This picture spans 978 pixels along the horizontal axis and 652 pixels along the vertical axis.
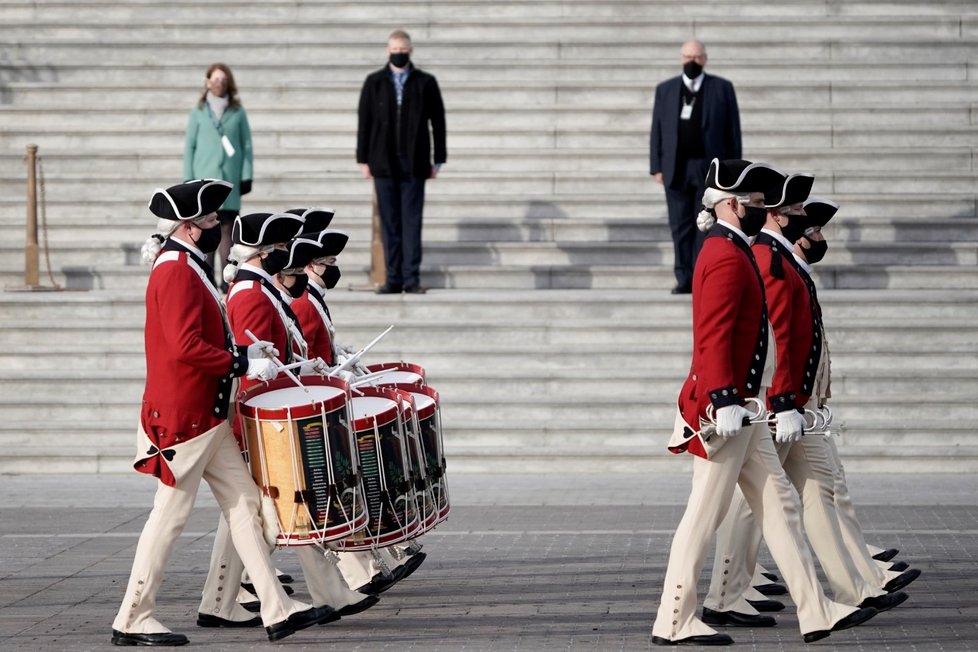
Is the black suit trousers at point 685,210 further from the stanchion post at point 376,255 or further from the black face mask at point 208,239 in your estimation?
the black face mask at point 208,239

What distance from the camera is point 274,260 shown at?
8.84 m

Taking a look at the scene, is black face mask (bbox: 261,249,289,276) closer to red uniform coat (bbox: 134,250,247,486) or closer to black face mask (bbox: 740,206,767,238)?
red uniform coat (bbox: 134,250,247,486)

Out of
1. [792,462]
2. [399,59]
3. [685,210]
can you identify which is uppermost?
[399,59]

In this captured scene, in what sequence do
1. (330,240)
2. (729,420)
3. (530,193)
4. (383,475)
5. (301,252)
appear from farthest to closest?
(530,193)
(330,240)
(301,252)
(383,475)
(729,420)

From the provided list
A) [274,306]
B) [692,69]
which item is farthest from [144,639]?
[692,69]

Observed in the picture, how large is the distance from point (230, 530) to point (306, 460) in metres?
0.63

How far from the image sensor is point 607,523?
38.1 ft

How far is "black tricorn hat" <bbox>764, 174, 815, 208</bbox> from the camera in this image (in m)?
8.34

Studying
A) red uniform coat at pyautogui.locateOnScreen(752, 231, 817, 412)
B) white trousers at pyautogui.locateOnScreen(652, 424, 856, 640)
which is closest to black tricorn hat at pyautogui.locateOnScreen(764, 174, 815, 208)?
red uniform coat at pyautogui.locateOnScreen(752, 231, 817, 412)

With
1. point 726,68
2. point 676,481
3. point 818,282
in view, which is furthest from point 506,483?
point 726,68

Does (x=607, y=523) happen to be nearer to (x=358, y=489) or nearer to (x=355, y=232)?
(x=358, y=489)

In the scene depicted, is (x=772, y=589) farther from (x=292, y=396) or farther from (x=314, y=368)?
(x=292, y=396)

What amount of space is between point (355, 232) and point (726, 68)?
183 inches

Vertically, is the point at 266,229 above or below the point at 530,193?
above
